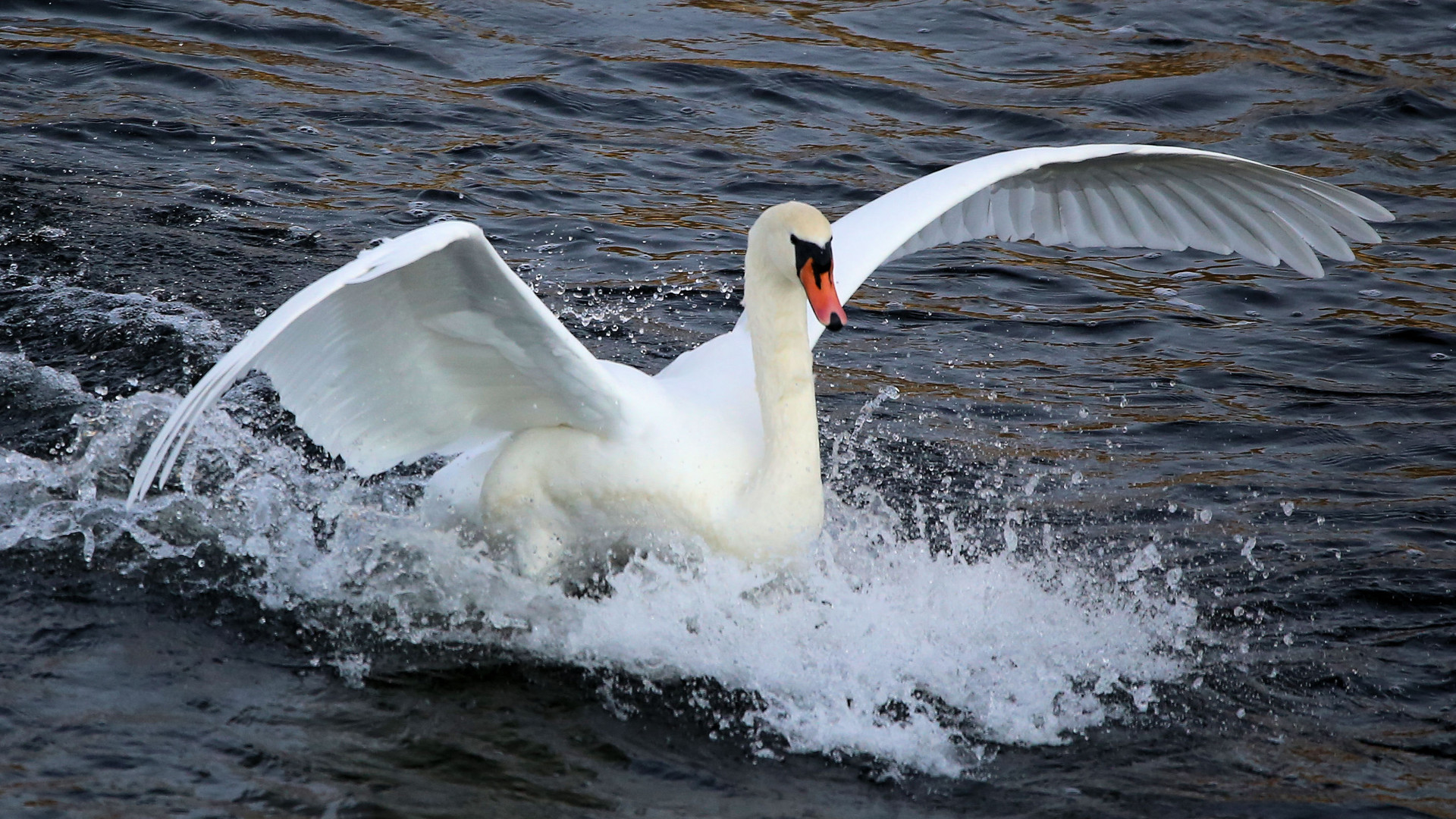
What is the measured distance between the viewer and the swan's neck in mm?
4523

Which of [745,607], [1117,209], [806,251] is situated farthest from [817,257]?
[1117,209]

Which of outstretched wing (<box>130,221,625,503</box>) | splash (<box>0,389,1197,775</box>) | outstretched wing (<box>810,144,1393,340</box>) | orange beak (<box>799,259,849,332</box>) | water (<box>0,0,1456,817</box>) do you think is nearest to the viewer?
outstretched wing (<box>130,221,625,503</box>)

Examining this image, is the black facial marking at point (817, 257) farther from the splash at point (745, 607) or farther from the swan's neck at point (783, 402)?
the splash at point (745, 607)

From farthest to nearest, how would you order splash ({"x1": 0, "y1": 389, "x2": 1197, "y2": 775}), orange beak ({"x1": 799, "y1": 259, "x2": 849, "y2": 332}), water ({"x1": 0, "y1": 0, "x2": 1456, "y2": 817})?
splash ({"x1": 0, "y1": 389, "x2": 1197, "y2": 775})
orange beak ({"x1": 799, "y1": 259, "x2": 849, "y2": 332})
water ({"x1": 0, "y1": 0, "x2": 1456, "y2": 817})

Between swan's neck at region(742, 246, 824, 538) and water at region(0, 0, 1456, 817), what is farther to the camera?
swan's neck at region(742, 246, 824, 538)

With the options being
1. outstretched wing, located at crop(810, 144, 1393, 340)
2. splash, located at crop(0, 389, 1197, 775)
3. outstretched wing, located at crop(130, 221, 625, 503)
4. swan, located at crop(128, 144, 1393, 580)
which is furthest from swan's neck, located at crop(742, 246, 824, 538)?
outstretched wing, located at crop(810, 144, 1393, 340)

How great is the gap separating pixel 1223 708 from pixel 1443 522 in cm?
188

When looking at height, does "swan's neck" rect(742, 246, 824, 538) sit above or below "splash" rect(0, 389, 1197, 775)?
above

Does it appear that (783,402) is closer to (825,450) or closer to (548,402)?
(548,402)

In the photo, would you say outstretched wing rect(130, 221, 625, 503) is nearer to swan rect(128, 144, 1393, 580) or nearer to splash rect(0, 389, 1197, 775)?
swan rect(128, 144, 1393, 580)

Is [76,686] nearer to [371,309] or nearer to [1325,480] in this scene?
[371,309]

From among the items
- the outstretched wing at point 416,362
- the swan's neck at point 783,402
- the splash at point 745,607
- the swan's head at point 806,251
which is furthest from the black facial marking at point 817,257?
the splash at point 745,607

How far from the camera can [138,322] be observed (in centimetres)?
676

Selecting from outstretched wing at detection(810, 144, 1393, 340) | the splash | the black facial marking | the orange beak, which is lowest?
the splash
